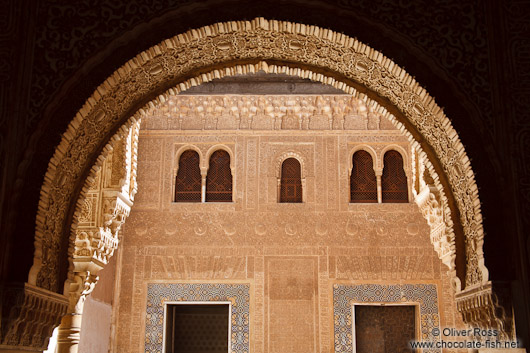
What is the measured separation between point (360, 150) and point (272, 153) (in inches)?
48.9

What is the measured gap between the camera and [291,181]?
8.35 m

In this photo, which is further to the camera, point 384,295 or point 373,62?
point 384,295

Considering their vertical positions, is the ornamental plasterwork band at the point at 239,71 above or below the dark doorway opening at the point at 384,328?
above

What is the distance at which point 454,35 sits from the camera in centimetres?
363

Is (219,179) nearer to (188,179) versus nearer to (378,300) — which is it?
(188,179)

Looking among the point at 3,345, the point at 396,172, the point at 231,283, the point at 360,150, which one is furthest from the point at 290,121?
the point at 3,345

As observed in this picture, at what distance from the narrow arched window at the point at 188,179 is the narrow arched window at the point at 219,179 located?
15cm

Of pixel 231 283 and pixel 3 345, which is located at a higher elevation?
pixel 231 283

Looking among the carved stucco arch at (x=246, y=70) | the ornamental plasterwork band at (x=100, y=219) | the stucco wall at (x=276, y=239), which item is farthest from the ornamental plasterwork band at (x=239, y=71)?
the stucco wall at (x=276, y=239)

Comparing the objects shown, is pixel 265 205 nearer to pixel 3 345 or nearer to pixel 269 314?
pixel 269 314

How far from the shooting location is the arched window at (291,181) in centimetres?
828

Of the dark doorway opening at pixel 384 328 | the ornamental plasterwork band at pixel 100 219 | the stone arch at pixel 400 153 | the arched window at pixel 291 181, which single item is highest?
the stone arch at pixel 400 153

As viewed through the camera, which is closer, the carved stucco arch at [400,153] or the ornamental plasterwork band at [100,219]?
the ornamental plasterwork band at [100,219]

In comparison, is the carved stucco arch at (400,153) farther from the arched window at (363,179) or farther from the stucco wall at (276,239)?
the arched window at (363,179)
